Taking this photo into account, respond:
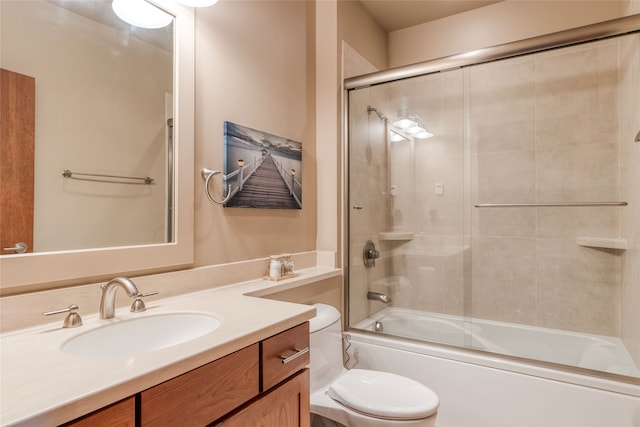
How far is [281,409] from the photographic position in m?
1.01

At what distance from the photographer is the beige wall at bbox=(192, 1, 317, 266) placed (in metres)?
1.48

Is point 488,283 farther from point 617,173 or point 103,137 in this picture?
point 103,137

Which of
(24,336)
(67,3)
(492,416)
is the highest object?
(67,3)

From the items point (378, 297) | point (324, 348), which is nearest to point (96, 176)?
point (324, 348)

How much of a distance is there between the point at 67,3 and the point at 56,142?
0.44 metres

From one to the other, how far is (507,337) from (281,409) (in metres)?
1.82

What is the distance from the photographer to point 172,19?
1339 millimetres

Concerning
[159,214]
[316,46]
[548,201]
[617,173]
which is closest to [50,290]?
[159,214]

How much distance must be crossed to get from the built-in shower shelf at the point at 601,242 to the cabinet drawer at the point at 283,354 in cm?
196

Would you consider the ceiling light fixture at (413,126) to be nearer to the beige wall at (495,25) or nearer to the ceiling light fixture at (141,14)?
the beige wall at (495,25)

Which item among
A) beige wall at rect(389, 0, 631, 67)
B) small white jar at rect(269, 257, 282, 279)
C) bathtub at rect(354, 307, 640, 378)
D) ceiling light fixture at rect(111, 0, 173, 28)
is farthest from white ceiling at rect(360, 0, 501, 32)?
bathtub at rect(354, 307, 640, 378)

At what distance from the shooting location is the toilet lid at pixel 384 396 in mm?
1396

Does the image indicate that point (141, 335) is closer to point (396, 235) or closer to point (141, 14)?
point (141, 14)

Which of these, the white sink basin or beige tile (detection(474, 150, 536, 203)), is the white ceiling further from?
the white sink basin
